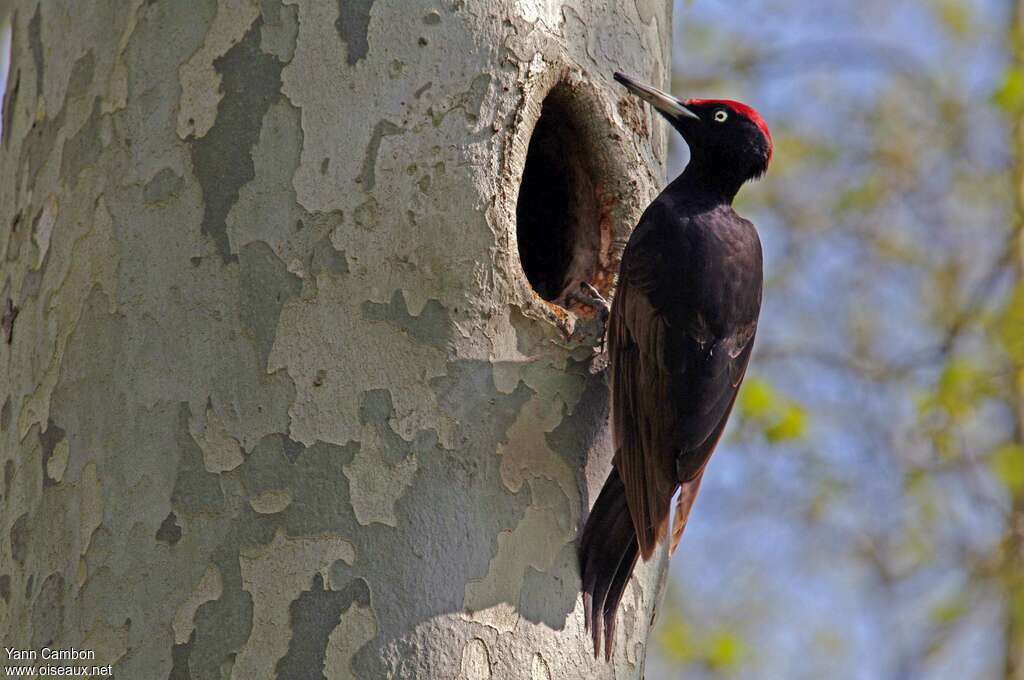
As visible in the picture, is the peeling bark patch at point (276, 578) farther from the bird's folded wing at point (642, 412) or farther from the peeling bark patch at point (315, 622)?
the bird's folded wing at point (642, 412)

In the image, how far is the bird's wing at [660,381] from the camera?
2773mm

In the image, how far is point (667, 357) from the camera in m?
3.18

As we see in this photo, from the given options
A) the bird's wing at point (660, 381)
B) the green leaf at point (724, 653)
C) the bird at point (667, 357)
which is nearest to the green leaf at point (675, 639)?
the green leaf at point (724, 653)

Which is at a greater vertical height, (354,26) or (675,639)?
(675,639)

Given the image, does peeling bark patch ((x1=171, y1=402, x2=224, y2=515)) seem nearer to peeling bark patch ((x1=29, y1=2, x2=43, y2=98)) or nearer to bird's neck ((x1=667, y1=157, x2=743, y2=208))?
peeling bark patch ((x1=29, y1=2, x2=43, y2=98))

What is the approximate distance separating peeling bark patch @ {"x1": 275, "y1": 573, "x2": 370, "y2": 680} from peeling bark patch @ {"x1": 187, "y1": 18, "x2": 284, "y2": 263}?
0.65 metres

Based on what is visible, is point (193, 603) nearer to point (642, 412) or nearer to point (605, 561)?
point (605, 561)

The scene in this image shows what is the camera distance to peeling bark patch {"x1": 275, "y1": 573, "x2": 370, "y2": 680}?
6.97 ft

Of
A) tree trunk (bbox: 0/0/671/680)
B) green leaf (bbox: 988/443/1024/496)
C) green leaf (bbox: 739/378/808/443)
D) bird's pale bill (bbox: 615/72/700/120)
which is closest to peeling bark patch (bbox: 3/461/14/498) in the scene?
tree trunk (bbox: 0/0/671/680)

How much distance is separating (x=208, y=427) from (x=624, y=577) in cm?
92

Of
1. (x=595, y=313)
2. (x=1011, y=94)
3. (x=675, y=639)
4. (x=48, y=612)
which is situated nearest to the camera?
(x=48, y=612)

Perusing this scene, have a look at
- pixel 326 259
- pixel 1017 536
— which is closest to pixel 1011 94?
pixel 1017 536

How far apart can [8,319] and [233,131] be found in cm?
67

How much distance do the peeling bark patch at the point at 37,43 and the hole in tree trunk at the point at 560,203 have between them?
111 cm
